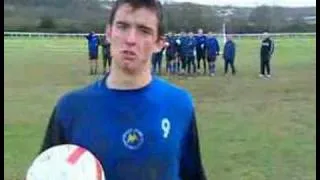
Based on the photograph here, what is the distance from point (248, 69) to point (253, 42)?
105 cm

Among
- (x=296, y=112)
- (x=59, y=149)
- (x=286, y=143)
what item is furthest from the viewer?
(x=296, y=112)

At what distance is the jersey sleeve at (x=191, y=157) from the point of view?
210 centimetres

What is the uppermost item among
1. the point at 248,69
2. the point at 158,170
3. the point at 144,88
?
the point at 144,88

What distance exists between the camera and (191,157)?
2.15 meters

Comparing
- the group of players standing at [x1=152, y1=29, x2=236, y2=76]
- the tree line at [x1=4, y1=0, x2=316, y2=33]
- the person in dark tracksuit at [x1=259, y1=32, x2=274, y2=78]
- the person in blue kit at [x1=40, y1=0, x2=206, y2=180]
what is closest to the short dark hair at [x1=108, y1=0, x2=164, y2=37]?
the person in blue kit at [x1=40, y1=0, x2=206, y2=180]

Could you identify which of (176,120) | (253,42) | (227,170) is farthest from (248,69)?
(176,120)

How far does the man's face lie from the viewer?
1949 mm

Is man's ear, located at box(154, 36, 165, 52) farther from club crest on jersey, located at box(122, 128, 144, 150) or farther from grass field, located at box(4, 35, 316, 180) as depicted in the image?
grass field, located at box(4, 35, 316, 180)

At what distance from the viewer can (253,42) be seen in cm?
1845

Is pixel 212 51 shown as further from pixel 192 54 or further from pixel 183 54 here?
pixel 183 54

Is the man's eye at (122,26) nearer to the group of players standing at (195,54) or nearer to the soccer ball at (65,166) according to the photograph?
the soccer ball at (65,166)

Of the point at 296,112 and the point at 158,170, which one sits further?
the point at 296,112

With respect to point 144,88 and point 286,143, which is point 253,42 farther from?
point 144,88

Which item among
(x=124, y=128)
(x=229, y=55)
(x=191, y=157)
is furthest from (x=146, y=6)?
(x=229, y=55)
